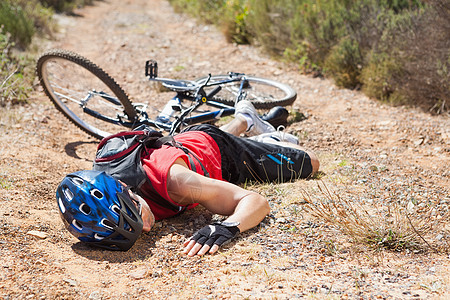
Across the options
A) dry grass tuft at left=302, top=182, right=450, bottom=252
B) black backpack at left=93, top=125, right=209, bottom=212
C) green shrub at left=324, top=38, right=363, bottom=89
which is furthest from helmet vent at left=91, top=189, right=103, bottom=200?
green shrub at left=324, top=38, right=363, bottom=89

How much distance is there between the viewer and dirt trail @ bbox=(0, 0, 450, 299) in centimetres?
220

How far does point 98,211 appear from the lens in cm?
247

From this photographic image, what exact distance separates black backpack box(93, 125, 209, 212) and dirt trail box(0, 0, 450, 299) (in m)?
0.29

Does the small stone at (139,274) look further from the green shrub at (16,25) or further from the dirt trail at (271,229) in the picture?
the green shrub at (16,25)

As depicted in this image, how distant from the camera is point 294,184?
3.49 metres

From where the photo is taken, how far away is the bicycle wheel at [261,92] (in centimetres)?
493

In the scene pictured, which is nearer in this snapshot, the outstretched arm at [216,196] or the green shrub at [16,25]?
the outstretched arm at [216,196]

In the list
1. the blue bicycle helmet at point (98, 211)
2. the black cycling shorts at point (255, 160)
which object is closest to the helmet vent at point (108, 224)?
the blue bicycle helmet at point (98, 211)

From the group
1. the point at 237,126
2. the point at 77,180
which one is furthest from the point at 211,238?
the point at 237,126

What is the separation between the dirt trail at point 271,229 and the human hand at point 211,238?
55mm

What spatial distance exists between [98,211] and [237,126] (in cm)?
187

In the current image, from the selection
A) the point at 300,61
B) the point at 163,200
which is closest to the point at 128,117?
the point at 163,200

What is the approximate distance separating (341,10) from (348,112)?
6.28 ft

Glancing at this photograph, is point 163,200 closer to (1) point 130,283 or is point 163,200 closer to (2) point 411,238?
(1) point 130,283
